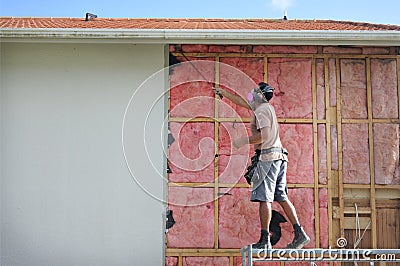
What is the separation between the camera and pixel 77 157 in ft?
20.5

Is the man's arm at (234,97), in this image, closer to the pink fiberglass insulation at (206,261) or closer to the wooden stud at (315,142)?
the wooden stud at (315,142)

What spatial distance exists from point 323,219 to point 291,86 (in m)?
1.59

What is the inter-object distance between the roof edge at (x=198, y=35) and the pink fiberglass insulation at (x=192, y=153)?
1.03 metres

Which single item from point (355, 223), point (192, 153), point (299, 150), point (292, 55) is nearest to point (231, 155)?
point (192, 153)

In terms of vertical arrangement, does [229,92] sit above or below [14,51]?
below

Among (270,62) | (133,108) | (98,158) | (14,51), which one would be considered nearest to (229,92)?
(270,62)

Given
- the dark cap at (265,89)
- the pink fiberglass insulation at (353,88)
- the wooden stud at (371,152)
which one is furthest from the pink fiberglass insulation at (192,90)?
the wooden stud at (371,152)

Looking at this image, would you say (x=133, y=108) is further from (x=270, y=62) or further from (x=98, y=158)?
(x=270, y=62)

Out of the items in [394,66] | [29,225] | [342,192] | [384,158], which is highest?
[394,66]

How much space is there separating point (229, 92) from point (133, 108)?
3.74ft

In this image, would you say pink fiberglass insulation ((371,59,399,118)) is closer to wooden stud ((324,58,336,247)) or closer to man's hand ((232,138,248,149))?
wooden stud ((324,58,336,247))

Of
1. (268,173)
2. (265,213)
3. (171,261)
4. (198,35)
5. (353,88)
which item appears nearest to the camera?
(265,213)

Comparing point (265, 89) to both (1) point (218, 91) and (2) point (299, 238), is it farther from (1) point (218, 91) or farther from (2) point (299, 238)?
(2) point (299, 238)

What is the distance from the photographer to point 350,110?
6.31m
